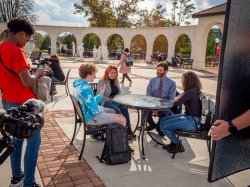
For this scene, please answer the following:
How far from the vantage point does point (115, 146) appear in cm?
360

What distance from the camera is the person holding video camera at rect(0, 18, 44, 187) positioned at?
2422mm

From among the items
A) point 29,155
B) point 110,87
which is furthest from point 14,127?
point 110,87

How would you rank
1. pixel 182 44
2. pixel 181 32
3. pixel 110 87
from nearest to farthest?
pixel 110 87 < pixel 181 32 < pixel 182 44

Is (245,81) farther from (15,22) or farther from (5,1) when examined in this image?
(5,1)

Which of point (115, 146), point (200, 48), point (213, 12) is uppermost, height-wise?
point (213, 12)

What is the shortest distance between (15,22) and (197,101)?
8.49 feet

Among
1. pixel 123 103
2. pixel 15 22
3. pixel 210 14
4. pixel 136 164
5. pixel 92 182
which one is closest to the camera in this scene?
pixel 15 22

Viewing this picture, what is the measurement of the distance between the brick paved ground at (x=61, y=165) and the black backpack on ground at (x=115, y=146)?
0.31m

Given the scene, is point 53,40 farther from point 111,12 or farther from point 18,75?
point 18,75

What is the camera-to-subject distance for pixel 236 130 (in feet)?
5.41

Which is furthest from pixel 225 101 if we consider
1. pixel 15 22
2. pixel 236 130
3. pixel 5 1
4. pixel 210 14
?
pixel 5 1

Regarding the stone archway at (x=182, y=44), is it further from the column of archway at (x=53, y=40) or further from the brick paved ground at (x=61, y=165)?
the brick paved ground at (x=61, y=165)

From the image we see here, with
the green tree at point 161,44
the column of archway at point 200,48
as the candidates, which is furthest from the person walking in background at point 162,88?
the green tree at point 161,44

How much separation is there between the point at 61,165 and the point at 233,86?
2579mm
